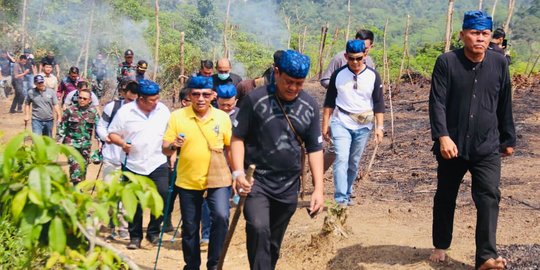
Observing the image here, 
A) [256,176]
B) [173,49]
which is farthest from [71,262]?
[173,49]

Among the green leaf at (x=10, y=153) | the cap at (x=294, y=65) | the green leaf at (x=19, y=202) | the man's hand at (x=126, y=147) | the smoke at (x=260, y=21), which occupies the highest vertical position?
the smoke at (x=260, y=21)

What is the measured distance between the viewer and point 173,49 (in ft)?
88.3

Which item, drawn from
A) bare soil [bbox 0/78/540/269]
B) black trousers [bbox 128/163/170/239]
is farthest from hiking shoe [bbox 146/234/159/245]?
black trousers [bbox 128/163/170/239]

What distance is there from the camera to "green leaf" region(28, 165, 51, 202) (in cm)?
274

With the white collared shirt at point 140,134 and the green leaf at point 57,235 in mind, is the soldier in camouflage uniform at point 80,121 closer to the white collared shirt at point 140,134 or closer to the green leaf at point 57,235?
the white collared shirt at point 140,134

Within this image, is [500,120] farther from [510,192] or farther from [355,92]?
[510,192]

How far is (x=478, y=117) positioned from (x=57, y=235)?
3.56m

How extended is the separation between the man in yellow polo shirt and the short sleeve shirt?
1.25 metres

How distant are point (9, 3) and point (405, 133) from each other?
22.6 meters

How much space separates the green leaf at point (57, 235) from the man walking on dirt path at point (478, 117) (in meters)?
3.25

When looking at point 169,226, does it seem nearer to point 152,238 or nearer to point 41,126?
point 152,238

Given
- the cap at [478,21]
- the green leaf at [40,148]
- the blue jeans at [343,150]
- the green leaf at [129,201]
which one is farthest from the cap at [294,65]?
the blue jeans at [343,150]

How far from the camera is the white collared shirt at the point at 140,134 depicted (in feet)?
24.6

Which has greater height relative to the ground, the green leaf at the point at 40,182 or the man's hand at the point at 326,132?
the man's hand at the point at 326,132
